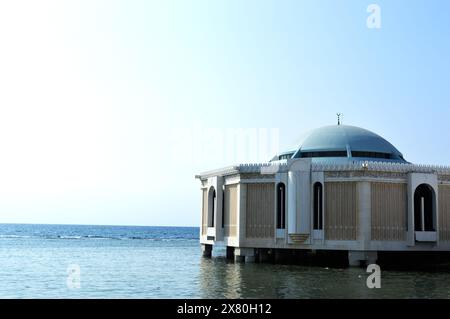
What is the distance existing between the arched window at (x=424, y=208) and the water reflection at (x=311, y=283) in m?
5.23

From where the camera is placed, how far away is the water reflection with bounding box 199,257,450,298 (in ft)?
93.7

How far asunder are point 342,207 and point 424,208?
683 cm

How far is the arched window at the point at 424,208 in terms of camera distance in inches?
1714

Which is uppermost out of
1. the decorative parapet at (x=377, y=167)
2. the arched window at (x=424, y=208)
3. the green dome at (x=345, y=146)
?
the green dome at (x=345, y=146)

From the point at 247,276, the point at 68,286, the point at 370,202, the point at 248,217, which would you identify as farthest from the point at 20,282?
the point at 370,202

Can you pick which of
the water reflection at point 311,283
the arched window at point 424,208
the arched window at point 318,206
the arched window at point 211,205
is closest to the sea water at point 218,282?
the water reflection at point 311,283

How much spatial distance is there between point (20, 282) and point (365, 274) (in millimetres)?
21068

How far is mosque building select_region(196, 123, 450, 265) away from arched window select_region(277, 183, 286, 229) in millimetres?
75

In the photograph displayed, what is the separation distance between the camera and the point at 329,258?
48.7 metres

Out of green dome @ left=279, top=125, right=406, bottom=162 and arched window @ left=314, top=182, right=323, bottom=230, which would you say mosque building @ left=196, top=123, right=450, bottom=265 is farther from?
green dome @ left=279, top=125, right=406, bottom=162

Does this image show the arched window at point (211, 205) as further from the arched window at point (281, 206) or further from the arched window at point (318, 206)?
the arched window at point (318, 206)

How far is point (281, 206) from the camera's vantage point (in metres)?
44.6
